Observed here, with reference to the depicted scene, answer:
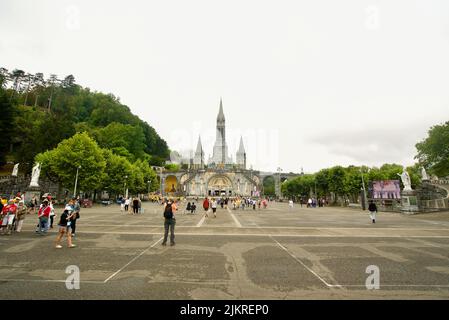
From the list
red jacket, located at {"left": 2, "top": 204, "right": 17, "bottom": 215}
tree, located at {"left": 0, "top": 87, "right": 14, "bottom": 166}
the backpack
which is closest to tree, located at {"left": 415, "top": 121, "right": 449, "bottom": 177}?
the backpack

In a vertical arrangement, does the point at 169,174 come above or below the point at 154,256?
above

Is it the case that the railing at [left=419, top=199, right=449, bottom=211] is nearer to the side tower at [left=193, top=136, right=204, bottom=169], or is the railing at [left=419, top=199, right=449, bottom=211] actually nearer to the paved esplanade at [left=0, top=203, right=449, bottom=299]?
the paved esplanade at [left=0, top=203, right=449, bottom=299]

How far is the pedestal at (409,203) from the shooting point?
32391mm

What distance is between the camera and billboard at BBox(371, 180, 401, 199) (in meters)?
42.0

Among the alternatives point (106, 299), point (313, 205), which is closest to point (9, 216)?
point (106, 299)

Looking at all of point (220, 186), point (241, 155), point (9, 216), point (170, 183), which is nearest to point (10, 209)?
point (9, 216)

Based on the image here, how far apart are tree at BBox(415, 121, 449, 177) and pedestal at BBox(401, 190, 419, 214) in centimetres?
2165

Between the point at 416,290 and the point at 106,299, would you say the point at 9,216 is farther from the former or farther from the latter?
the point at 416,290

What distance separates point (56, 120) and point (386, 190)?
206ft

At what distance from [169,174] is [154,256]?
107 metres

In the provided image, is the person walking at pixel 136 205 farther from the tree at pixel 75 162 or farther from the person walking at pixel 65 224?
the person walking at pixel 65 224

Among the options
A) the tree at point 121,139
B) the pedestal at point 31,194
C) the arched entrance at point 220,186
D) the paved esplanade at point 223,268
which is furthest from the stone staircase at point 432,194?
the arched entrance at point 220,186

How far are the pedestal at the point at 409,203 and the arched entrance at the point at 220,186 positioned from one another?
74.5 metres
